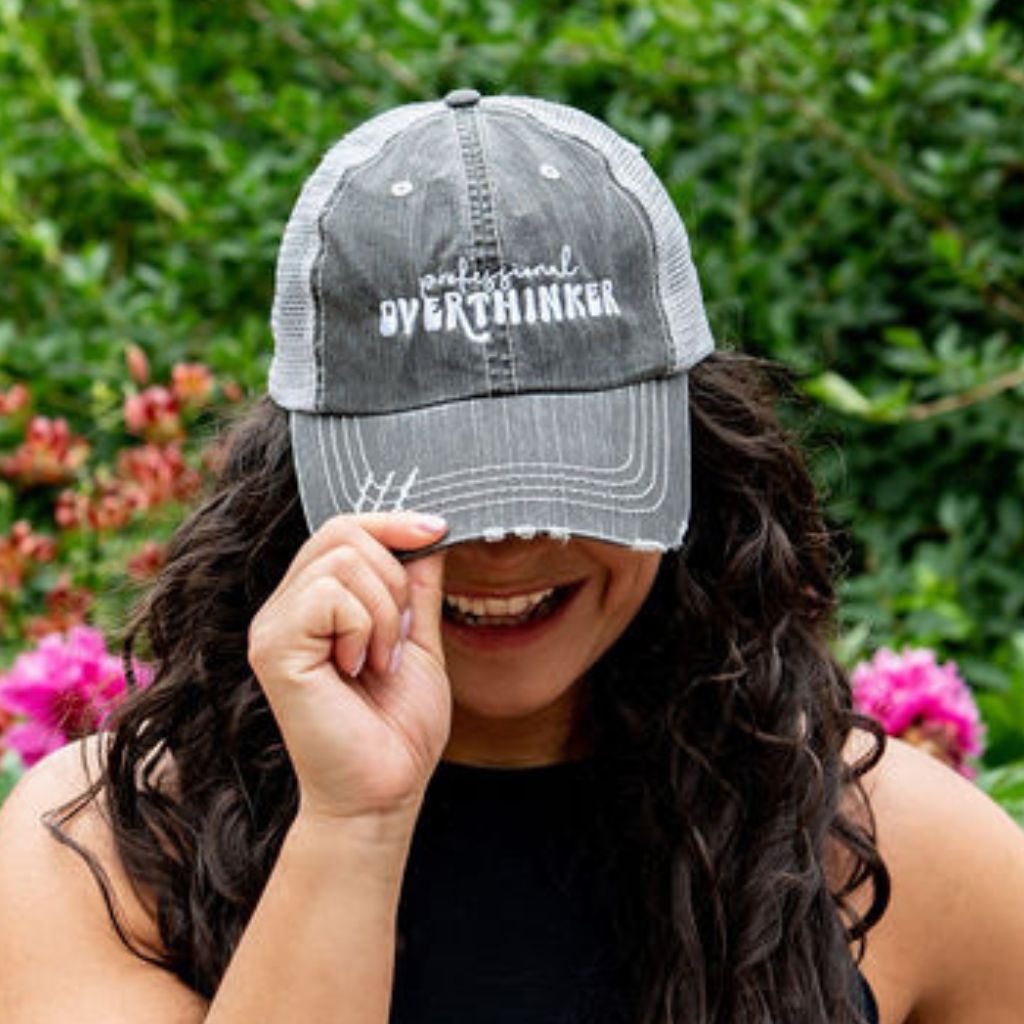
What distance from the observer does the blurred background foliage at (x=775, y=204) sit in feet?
12.8

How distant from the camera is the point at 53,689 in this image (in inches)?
105

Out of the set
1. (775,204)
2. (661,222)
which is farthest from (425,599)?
(775,204)

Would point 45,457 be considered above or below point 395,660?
below

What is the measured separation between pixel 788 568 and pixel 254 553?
48 cm

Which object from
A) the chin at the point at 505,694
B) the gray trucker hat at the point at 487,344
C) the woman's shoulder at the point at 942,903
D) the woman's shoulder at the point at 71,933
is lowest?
the woman's shoulder at the point at 942,903

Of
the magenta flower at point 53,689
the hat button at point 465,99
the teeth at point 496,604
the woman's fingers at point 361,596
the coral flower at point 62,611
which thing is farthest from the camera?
the coral flower at point 62,611

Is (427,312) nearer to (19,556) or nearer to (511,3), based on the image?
(19,556)

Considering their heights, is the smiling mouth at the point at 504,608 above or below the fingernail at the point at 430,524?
below

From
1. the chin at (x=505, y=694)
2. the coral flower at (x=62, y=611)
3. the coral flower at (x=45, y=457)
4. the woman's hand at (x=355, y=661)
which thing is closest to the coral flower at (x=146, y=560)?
the coral flower at (x=62, y=611)

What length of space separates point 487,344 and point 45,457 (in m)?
1.97

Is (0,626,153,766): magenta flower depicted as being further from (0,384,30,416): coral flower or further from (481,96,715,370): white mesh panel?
(0,384,30,416): coral flower

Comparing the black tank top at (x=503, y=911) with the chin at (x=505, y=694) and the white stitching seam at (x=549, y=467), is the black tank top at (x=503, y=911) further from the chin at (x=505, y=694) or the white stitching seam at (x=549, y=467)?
the white stitching seam at (x=549, y=467)

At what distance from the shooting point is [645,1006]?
198cm

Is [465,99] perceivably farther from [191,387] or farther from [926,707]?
[191,387]
